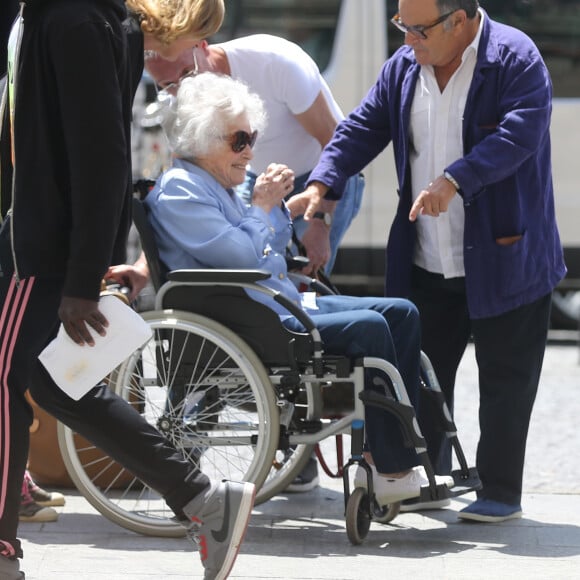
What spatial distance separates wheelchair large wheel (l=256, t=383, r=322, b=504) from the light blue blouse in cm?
28

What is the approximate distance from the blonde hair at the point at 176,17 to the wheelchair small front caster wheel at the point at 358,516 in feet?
4.73

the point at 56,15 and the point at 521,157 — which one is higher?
the point at 56,15

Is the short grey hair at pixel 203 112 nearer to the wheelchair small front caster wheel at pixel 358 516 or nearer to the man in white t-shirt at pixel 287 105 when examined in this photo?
the man in white t-shirt at pixel 287 105

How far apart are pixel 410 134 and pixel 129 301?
1072 millimetres

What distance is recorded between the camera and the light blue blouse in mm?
4574

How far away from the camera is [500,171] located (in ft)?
14.5

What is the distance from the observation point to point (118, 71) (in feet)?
11.8

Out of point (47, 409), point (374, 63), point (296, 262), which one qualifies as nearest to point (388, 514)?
point (296, 262)

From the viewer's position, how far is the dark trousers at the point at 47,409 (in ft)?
11.8

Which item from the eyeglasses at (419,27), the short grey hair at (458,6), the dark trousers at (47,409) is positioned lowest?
the dark trousers at (47,409)

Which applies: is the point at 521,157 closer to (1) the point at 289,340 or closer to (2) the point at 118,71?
(1) the point at 289,340

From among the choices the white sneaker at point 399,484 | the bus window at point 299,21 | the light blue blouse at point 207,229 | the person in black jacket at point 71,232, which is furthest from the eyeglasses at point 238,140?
the bus window at point 299,21

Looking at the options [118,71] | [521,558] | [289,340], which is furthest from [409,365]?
[118,71]

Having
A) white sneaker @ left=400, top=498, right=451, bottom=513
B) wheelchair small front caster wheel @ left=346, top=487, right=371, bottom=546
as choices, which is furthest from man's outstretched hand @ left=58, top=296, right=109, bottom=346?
white sneaker @ left=400, top=498, right=451, bottom=513
